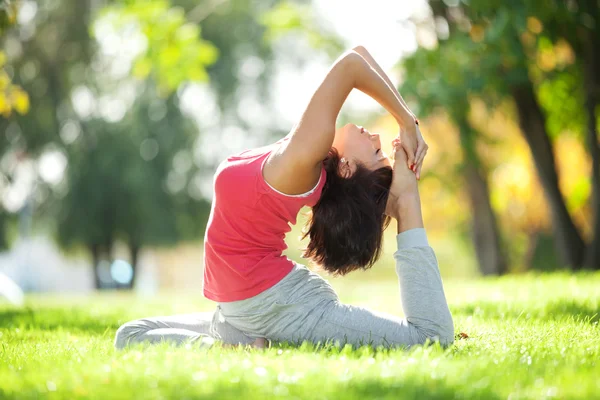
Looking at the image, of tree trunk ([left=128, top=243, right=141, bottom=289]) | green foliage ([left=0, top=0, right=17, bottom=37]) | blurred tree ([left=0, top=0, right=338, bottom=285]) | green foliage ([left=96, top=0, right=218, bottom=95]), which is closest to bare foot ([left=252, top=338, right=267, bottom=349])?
green foliage ([left=0, top=0, right=17, bottom=37])

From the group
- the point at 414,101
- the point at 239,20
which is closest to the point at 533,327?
the point at 414,101

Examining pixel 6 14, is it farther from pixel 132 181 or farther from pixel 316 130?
pixel 132 181

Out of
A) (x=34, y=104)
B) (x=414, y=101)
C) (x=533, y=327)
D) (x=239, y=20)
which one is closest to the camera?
(x=533, y=327)

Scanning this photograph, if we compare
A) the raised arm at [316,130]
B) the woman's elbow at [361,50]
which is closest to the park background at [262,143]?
the raised arm at [316,130]

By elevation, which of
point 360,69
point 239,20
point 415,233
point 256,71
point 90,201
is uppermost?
point 239,20

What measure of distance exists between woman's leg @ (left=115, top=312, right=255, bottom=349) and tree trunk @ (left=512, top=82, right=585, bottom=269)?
9.15 meters

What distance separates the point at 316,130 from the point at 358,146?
532mm

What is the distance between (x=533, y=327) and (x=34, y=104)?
2030 cm

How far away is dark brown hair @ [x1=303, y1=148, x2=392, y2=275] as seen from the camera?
3.98 m

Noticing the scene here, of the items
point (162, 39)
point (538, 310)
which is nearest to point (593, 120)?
point (162, 39)

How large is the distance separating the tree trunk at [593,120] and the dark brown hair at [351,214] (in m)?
8.42

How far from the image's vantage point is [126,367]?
3.14 meters

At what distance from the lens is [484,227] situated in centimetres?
1609

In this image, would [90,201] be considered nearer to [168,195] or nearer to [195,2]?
[168,195]
